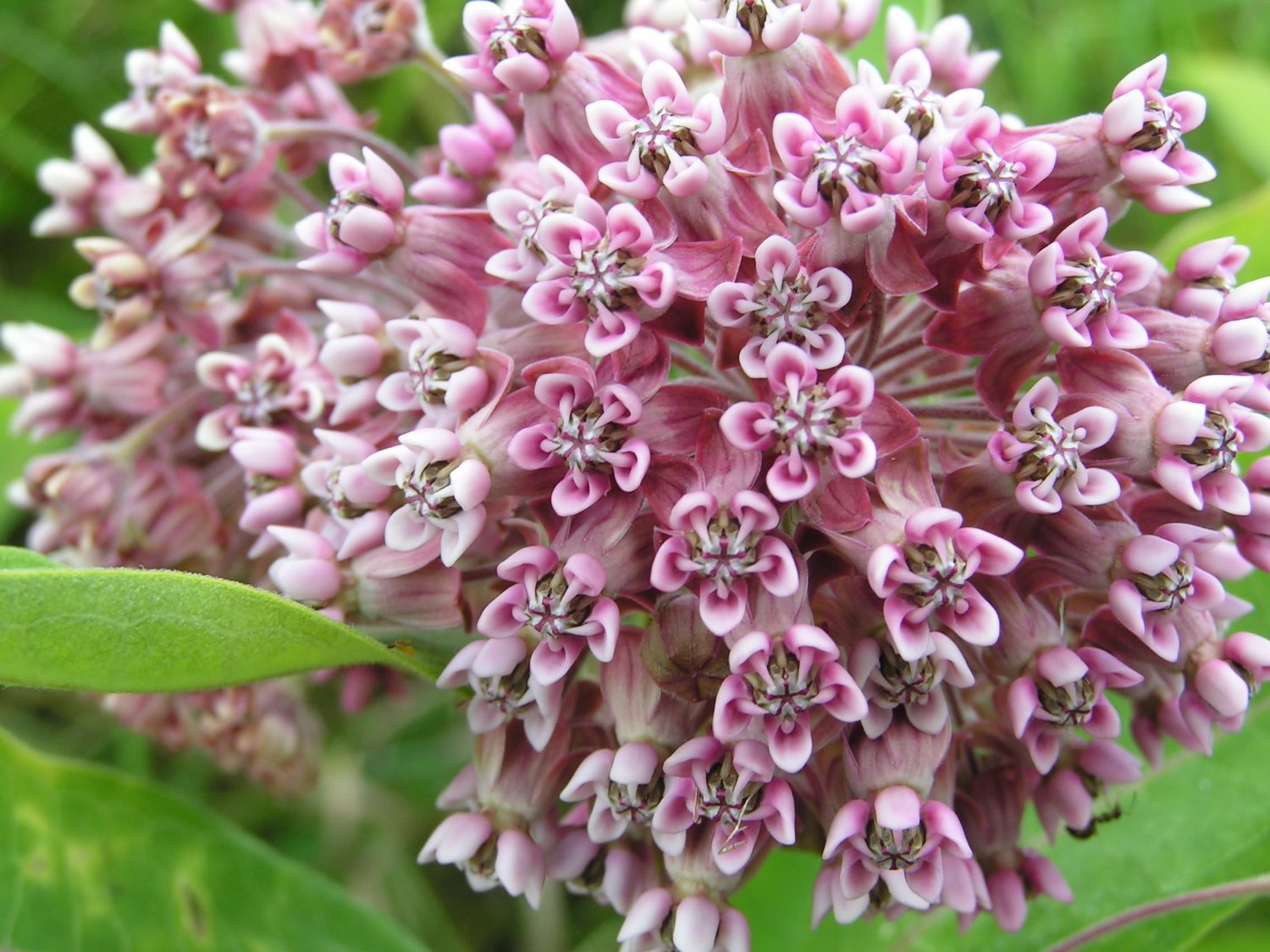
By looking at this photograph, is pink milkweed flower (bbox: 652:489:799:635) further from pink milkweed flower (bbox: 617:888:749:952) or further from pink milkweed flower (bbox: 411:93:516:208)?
pink milkweed flower (bbox: 411:93:516:208)

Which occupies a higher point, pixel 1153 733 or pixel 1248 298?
pixel 1248 298

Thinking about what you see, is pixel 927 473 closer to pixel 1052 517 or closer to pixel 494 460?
pixel 1052 517

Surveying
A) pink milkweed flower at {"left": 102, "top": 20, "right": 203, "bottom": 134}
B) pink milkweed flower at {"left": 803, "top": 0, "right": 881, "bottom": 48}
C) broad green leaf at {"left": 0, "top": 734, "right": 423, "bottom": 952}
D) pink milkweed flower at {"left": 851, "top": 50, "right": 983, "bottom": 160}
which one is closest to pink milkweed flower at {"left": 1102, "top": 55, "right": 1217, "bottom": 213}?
pink milkweed flower at {"left": 851, "top": 50, "right": 983, "bottom": 160}

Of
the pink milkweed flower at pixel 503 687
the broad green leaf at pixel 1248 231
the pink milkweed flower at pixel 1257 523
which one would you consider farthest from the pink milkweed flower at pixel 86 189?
the broad green leaf at pixel 1248 231

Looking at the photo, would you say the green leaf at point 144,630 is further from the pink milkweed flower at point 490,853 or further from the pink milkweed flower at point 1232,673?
the pink milkweed flower at point 1232,673

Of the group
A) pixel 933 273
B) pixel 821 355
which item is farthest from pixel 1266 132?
pixel 821 355

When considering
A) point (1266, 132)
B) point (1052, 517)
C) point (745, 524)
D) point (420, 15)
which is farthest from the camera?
point (1266, 132)

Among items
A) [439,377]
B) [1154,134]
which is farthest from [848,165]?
[439,377]
